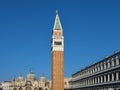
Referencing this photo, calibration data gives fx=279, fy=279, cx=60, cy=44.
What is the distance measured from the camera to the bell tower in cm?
8050

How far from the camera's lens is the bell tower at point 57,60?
80.5m

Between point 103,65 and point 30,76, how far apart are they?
7635cm

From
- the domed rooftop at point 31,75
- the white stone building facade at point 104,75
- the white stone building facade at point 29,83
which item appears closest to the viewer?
the white stone building facade at point 104,75

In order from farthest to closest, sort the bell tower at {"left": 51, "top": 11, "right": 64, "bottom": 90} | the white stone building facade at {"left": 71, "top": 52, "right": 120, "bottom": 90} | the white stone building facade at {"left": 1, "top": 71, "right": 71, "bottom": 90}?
the white stone building facade at {"left": 1, "top": 71, "right": 71, "bottom": 90} < the bell tower at {"left": 51, "top": 11, "right": 64, "bottom": 90} < the white stone building facade at {"left": 71, "top": 52, "right": 120, "bottom": 90}

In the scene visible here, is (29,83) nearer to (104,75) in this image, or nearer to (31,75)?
(31,75)

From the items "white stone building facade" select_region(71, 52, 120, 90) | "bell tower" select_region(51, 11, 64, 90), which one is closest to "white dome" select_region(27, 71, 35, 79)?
"bell tower" select_region(51, 11, 64, 90)

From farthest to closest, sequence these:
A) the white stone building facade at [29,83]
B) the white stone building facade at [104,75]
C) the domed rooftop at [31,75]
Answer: the domed rooftop at [31,75]
the white stone building facade at [29,83]
the white stone building facade at [104,75]

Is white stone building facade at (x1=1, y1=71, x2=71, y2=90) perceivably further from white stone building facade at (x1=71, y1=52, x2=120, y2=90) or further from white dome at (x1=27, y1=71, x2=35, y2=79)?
white stone building facade at (x1=71, y1=52, x2=120, y2=90)

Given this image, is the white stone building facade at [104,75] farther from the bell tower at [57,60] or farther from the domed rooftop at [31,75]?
the domed rooftop at [31,75]

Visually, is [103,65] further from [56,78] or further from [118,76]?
[56,78]

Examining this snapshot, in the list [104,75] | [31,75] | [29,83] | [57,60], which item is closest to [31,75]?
[31,75]

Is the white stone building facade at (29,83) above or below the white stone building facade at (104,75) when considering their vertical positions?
below

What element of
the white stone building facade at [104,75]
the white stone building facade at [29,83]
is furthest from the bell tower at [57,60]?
the white stone building facade at [29,83]

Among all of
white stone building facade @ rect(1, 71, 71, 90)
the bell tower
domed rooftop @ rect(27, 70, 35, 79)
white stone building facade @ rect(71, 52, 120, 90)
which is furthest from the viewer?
domed rooftop @ rect(27, 70, 35, 79)
